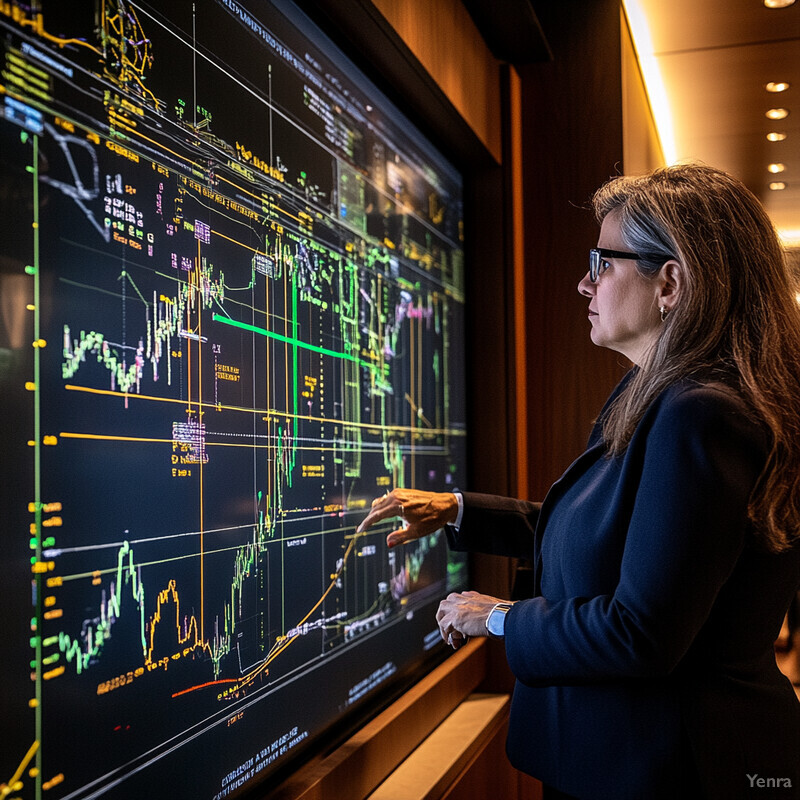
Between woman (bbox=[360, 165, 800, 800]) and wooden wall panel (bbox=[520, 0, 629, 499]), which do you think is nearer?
woman (bbox=[360, 165, 800, 800])

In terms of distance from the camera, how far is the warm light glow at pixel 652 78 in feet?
12.1

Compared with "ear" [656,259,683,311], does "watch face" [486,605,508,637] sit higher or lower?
lower

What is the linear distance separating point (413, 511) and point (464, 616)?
412 millimetres

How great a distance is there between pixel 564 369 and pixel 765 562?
5.94 ft

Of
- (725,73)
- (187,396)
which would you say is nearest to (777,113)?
(725,73)

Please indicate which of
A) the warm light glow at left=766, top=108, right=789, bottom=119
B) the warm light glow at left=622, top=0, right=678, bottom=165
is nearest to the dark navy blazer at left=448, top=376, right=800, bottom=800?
the warm light glow at left=622, top=0, right=678, bottom=165

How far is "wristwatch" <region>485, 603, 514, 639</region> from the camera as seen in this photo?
4.58 feet

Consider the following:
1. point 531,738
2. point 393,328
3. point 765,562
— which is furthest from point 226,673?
point 393,328

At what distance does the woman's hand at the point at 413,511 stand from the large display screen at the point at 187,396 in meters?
0.14

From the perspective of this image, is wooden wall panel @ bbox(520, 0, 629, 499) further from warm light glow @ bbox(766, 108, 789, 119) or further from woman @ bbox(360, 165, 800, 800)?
warm light glow @ bbox(766, 108, 789, 119)

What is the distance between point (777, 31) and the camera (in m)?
3.89

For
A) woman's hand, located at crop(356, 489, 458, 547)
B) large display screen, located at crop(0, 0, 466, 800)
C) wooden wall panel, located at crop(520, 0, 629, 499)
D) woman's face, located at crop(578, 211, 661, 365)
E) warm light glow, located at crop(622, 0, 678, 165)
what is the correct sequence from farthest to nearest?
1. warm light glow, located at crop(622, 0, 678, 165)
2. wooden wall panel, located at crop(520, 0, 629, 499)
3. woman's hand, located at crop(356, 489, 458, 547)
4. woman's face, located at crop(578, 211, 661, 365)
5. large display screen, located at crop(0, 0, 466, 800)

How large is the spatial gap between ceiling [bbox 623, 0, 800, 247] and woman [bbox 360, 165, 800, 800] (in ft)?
8.18

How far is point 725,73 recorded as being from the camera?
4328mm
